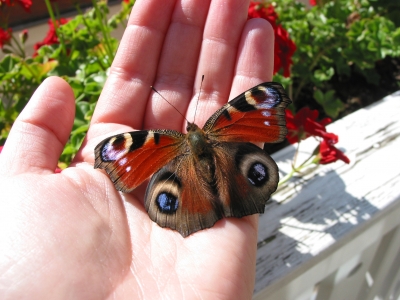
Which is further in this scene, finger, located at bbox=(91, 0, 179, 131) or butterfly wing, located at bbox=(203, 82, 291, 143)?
finger, located at bbox=(91, 0, 179, 131)

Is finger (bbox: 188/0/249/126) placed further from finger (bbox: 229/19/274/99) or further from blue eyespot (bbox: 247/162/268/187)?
blue eyespot (bbox: 247/162/268/187)

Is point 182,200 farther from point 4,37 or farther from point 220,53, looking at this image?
point 4,37

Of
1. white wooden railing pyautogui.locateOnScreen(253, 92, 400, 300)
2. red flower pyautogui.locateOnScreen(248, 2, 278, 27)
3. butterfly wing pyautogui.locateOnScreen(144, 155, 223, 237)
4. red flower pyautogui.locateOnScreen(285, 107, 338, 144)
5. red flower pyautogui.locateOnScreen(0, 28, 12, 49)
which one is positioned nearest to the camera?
butterfly wing pyautogui.locateOnScreen(144, 155, 223, 237)

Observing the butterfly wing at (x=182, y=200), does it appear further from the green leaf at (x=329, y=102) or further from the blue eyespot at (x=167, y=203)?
the green leaf at (x=329, y=102)

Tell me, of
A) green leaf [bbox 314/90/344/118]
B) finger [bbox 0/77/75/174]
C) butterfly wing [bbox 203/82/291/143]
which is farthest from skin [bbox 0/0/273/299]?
green leaf [bbox 314/90/344/118]

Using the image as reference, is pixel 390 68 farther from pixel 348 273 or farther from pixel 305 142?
pixel 348 273

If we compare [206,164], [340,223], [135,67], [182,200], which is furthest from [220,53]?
[340,223]
